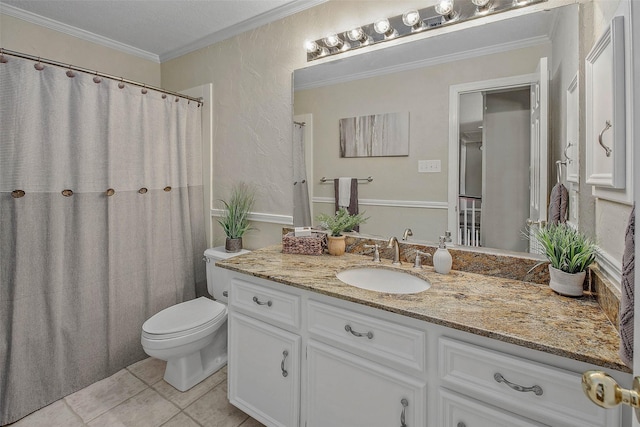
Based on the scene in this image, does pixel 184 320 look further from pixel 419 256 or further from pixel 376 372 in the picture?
pixel 419 256

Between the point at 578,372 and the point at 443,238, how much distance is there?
734 mm

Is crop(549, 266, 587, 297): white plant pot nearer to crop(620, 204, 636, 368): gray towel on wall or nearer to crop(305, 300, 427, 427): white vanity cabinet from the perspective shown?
crop(620, 204, 636, 368): gray towel on wall

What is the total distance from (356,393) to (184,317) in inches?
48.3

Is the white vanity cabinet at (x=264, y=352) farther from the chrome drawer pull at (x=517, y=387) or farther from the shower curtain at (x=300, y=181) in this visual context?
the chrome drawer pull at (x=517, y=387)

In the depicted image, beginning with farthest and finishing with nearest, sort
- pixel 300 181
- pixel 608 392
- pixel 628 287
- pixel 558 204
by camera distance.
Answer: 1. pixel 300 181
2. pixel 558 204
3. pixel 628 287
4. pixel 608 392

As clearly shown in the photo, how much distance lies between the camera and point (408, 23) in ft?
5.10

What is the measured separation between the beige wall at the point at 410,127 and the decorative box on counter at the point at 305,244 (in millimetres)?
192

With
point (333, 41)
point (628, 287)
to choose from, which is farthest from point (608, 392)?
point (333, 41)

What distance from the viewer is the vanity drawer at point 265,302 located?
1.33 metres

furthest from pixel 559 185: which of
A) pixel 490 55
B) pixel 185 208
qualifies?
pixel 185 208

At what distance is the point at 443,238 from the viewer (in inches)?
57.4

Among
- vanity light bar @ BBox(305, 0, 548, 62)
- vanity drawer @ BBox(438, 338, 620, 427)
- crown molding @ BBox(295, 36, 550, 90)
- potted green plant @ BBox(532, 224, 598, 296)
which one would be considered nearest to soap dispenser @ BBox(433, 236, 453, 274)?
potted green plant @ BBox(532, 224, 598, 296)

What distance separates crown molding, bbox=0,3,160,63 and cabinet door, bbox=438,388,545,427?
10.5ft

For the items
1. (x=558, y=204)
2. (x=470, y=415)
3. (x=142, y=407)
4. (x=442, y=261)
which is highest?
(x=558, y=204)
